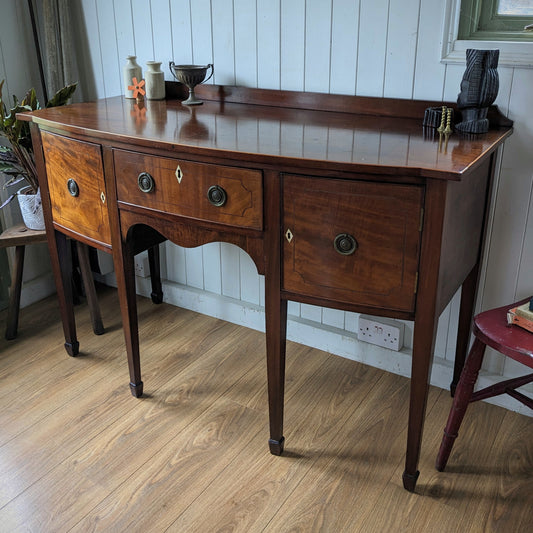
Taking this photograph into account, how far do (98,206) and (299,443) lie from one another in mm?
897

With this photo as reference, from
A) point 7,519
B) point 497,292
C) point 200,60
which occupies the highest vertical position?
point 200,60

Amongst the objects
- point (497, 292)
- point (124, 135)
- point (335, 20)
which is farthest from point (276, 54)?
point (497, 292)

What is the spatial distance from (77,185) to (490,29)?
1.22 m

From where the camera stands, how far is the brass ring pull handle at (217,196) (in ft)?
4.70

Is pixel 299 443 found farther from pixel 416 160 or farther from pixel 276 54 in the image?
pixel 276 54

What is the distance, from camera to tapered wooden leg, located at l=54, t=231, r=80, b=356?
6.49 ft

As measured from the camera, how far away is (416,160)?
126 centimetres

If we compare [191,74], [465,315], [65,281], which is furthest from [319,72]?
[65,281]

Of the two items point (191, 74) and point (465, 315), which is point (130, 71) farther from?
point (465, 315)

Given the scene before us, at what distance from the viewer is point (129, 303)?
5.96 feet

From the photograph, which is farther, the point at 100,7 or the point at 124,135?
the point at 100,7

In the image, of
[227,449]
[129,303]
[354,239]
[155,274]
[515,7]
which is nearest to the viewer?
[354,239]

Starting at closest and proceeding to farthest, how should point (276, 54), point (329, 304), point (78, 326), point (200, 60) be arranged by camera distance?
point (329, 304) < point (276, 54) < point (200, 60) < point (78, 326)

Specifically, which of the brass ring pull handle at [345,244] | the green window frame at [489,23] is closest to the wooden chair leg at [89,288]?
the brass ring pull handle at [345,244]
